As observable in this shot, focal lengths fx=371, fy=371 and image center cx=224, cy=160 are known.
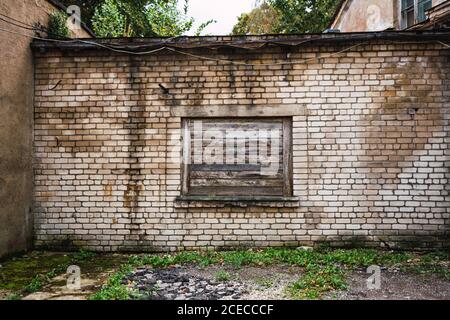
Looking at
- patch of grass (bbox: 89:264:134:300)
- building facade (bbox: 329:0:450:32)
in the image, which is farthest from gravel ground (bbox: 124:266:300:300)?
building facade (bbox: 329:0:450:32)

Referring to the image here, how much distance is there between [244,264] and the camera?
5504 mm

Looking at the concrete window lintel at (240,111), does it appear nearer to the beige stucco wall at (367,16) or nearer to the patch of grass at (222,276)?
the patch of grass at (222,276)

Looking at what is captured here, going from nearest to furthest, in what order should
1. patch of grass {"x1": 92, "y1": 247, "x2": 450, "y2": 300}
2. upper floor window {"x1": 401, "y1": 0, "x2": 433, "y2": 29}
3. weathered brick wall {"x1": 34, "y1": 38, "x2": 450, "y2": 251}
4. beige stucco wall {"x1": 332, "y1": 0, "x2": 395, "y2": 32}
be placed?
1. patch of grass {"x1": 92, "y1": 247, "x2": 450, "y2": 300}
2. weathered brick wall {"x1": 34, "y1": 38, "x2": 450, "y2": 251}
3. upper floor window {"x1": 401, "y1": 0, "x2": 433, "y2": 29}
4. beige stucco wall {"x1": 332, "y1": 0, "x2": 395, "y2": 32}

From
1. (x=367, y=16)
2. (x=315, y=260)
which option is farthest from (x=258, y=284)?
(x=367, y=16)

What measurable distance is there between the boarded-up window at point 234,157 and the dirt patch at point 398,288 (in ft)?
6.80

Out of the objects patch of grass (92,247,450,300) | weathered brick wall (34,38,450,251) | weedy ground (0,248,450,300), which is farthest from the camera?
weathered brick wall (34,38,450,251)

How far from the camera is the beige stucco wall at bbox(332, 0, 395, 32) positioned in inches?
378

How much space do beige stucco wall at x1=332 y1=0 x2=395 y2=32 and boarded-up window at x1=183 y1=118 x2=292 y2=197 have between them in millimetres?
5525

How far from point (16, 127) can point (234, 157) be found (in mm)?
3546

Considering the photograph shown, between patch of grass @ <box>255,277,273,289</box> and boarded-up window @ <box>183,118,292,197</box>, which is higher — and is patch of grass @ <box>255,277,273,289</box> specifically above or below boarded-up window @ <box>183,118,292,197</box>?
below

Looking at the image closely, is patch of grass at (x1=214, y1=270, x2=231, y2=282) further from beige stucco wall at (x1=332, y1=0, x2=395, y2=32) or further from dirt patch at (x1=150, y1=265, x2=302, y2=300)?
beige stucco wall at (x1=332, y1=0, x2=395, y2=32)

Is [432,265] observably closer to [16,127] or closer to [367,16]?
[16,127]

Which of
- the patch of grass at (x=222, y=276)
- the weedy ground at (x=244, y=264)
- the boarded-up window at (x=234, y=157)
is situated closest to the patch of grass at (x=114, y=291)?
the weedy ground at (x=244, y=264)

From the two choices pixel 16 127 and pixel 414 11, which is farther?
pixel 414 11
